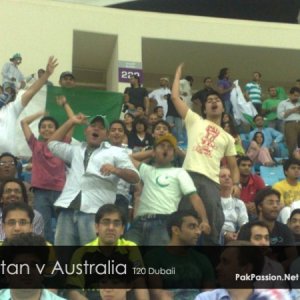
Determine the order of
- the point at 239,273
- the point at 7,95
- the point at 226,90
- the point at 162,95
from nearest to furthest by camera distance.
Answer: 1. the point at 239,273
2. the point at 7,95
3. the point at 162,95
4. the point at 226,90

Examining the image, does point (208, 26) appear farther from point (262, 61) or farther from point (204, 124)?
point (204, 124)

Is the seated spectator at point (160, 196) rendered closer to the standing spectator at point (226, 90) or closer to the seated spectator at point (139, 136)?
the seated spectator at point (139, 136)

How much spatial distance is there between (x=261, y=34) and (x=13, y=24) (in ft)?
17.0

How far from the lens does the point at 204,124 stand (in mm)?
6918

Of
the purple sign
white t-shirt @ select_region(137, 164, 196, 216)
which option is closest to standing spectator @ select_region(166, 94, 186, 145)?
the purple sign

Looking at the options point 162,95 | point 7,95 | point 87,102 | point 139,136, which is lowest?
point 139,136

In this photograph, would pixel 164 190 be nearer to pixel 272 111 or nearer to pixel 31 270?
pixel 31 270

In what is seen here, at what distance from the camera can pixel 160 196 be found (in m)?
6.40

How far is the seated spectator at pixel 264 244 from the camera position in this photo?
5.12 metres

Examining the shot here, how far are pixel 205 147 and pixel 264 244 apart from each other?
1521mm

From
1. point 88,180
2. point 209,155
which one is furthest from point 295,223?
point 88,180

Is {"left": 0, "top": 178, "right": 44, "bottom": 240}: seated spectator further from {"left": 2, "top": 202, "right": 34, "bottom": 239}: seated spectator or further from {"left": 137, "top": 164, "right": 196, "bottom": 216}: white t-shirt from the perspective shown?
{"left": 137, "top": 164, "right": 196, "bottom": 216}: white t-shirt

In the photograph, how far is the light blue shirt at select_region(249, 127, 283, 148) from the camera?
12124 mm

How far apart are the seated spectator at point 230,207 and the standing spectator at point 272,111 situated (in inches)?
250
